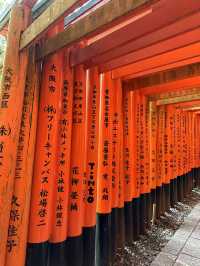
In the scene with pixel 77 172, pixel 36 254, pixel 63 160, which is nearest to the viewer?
pixel 36 254

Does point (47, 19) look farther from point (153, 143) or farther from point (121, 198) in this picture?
point (153, 143)

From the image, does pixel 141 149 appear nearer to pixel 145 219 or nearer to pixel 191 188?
pixel 145 219

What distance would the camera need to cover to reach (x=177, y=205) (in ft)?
25.6

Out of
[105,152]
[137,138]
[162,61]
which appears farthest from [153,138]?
[162,61]

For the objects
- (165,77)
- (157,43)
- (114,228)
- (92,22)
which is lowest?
(114,228)

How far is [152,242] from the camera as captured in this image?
15.7 feet

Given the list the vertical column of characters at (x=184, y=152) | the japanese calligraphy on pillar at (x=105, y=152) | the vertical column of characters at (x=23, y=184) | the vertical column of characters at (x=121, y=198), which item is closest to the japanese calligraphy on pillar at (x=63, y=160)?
the vertical column of characters at (x=23, y=184)

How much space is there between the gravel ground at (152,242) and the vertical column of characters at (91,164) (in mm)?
948

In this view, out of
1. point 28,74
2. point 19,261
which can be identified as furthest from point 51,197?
point 28,74

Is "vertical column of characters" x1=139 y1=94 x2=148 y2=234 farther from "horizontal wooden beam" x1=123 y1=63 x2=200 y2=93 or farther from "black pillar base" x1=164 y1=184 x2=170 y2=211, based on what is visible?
"black pillar base" x1=164 y1=184 x2=170 y2=211

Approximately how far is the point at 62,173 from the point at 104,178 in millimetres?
1114

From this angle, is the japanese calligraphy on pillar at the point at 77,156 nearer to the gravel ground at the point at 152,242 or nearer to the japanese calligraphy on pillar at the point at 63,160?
the japanese calligraphy on pillar at the point at 63,160

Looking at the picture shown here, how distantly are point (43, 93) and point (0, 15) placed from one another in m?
1.20

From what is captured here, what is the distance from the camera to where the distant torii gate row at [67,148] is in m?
2.42
